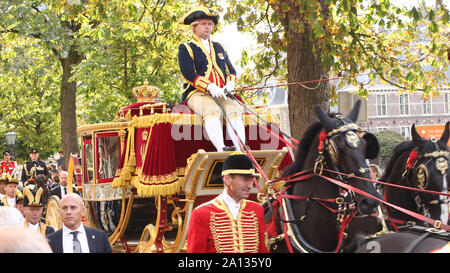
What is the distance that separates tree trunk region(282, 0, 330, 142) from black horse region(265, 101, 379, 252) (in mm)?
3748

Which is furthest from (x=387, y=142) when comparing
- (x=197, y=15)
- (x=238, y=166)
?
(x=238, y=166)

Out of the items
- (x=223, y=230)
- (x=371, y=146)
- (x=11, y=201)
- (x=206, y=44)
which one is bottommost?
(x=11, y=201)

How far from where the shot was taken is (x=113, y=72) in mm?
20016

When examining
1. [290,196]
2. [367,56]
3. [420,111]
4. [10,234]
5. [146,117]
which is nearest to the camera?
[10,234]

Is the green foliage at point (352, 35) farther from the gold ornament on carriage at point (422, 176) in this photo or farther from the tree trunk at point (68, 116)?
the tree trunk at point (68, 116)

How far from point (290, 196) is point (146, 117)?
3.08 m

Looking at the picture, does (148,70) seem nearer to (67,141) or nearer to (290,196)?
(67,141)

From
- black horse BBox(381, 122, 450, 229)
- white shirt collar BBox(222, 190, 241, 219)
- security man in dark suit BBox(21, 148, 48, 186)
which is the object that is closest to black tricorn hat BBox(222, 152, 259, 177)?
white shirt collar BBox(222, 190, 241, 219)

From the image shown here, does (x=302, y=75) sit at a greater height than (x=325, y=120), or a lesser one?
greater

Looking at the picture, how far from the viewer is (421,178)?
273 inches

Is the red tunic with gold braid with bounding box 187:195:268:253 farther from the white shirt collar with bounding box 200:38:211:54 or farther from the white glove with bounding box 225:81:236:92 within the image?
the white shirt collar with bounding box 200:38:211:54

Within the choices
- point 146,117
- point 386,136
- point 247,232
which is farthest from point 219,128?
point 386,136

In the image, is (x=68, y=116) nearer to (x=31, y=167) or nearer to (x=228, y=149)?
(x=31, y=167)

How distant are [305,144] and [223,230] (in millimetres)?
1873
